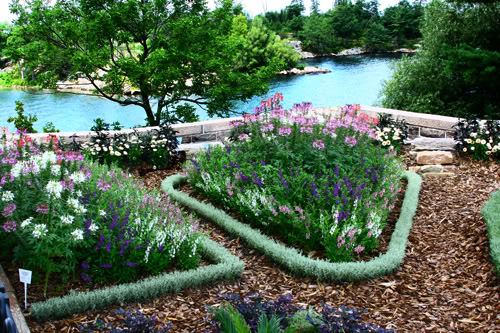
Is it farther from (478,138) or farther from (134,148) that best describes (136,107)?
(478,138)

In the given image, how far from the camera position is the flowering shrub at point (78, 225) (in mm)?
3375

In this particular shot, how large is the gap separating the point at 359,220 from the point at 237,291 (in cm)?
138

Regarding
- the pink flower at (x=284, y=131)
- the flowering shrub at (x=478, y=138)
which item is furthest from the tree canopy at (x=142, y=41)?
the flowering shrub at (x=478, y=138)

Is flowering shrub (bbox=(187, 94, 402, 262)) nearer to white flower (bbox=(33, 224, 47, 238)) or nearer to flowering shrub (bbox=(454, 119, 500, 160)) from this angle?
flowering shrub (bbox=(454, 119, 500, 160))

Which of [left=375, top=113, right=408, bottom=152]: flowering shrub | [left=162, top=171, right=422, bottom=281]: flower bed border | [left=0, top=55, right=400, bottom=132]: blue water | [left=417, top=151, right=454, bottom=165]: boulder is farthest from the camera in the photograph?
[left=0, top=55, right=400, bottom=132]: blue water

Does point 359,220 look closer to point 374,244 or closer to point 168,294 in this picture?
point 374,244

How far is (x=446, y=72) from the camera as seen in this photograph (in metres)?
11.2

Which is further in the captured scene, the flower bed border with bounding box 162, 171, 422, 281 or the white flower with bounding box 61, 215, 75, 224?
the flower bed border with bounding box 162, 171, 422, 281

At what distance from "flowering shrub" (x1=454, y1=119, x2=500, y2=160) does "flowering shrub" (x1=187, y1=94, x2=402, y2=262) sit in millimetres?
1528

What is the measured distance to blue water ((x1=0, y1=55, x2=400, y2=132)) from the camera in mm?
15636

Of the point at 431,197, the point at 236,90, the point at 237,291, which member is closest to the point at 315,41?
the point at 236,90

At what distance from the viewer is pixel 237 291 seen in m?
3.81

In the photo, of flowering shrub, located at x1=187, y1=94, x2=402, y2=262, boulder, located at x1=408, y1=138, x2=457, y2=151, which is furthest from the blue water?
flowering shrub, located at x1=187, y1=94, x2=402, y2=262

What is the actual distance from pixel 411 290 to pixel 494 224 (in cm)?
119
